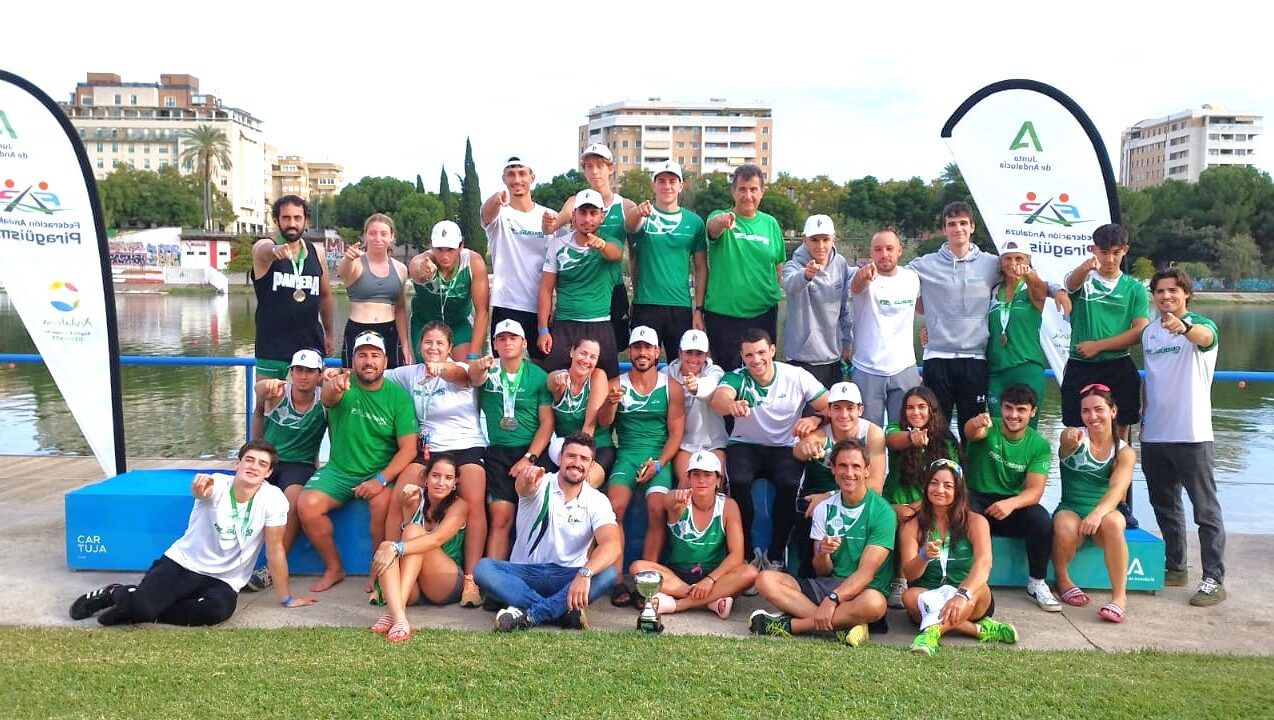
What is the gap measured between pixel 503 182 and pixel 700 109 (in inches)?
5024

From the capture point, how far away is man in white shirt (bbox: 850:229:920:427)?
21.3 feet

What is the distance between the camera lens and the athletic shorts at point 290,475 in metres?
6.10

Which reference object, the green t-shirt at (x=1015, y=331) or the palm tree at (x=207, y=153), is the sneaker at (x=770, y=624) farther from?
the palm tree at (x=207, y=153)

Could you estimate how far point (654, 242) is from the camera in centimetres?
690

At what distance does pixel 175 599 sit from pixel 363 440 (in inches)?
54.2

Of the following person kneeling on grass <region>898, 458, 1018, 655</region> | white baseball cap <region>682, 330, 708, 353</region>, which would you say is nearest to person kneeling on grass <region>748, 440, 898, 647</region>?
person kneeling on grass <region>898, 458, 1018, 655</region>

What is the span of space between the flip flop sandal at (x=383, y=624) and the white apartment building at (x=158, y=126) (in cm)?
12987

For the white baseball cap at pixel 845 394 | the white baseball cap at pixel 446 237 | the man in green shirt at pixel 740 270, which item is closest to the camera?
the white baseball cap at pixel 845 394

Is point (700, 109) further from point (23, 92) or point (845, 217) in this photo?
point (23, 92)

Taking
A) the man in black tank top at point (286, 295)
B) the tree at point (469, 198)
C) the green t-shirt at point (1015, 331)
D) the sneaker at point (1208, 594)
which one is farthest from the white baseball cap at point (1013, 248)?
the tree at point (469, 198)

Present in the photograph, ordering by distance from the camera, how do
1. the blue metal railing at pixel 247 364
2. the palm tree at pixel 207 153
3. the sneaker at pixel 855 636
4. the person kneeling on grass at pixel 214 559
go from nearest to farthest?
1. the sneaker at pixel 855 636
2. the person kneeling on grass at pixel 214 559
3. the blue metal railing at pixel 247 364
4. the palm tree at pixel 207 153

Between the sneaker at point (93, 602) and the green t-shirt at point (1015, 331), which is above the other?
the green t-shirt at point (1015, 331)

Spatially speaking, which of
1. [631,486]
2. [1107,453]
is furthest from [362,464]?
[1107,453]

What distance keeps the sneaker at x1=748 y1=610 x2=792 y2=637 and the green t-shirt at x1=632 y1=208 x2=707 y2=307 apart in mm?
2512
